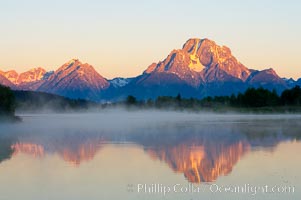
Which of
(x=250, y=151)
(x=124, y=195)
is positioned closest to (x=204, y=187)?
(x=124, y=195)

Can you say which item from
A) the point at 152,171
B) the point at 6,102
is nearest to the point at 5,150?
the point at 152,171

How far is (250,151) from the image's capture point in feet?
147

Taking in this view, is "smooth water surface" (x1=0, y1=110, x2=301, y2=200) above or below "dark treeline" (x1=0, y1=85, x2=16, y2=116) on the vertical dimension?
below

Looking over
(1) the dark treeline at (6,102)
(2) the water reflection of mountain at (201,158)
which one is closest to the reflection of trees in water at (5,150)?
(2) the water reflection of mountain at (201,158)

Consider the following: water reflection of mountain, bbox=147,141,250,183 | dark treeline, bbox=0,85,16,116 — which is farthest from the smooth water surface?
dark treeline, bbox=0,85,16,116

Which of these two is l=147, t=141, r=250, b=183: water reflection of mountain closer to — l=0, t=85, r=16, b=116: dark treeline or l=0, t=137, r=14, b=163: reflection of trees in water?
l=0, t=137, r=14, b=163: reflection of trees in water

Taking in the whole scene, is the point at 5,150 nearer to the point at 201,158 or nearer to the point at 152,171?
the point at 201,158

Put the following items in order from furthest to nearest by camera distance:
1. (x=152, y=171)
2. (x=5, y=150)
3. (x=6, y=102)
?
(x=6, y=102) → (x=5, y=150) → (x=152, y=171)

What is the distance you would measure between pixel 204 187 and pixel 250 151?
18071 mm

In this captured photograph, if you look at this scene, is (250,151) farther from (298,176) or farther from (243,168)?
(298,176)

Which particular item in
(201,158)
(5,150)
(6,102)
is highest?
(6,102)

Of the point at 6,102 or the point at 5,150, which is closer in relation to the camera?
the point at 5,150

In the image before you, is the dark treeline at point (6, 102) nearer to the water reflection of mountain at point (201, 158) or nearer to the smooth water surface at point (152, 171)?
the smooth water surface at point (152, 171)

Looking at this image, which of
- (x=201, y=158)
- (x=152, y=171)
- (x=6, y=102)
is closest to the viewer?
(x=152, y=171)
